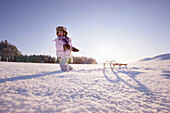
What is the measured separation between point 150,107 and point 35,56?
16.7 m

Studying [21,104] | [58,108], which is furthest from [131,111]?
[21,104]

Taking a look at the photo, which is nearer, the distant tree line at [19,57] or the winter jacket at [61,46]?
the winter jacket at [61,46]

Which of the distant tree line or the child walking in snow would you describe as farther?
the distant tree line

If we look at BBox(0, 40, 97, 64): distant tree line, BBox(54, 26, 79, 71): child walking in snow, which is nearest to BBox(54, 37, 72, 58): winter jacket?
BBox(54, 26, 79, 71): child walking in snow

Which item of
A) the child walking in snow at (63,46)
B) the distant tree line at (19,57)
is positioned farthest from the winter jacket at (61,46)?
the distant tree line at (19,57)

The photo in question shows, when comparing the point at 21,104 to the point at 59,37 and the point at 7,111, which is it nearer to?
the point at 7,111

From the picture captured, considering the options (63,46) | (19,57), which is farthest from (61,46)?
(19,57)

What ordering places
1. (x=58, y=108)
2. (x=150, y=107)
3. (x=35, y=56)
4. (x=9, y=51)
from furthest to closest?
(x=9, y=51), (x=35, y=56), (x=150, y=107), (x=58, y=108)

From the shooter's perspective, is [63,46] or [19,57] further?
[19,57]

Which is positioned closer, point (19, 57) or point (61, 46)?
point (61, 46)

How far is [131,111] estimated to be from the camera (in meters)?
0.79

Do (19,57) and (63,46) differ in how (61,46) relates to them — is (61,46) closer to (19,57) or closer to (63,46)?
(63,46)

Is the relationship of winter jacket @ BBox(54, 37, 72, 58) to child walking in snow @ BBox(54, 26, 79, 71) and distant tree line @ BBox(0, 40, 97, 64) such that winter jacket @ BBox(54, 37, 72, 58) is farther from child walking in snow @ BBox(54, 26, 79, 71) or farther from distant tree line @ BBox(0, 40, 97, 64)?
distant tree line @ BBox(0, 40, 97, 64)

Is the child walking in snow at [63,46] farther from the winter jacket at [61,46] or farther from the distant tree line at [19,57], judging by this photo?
the distant tree line at [19,57]
